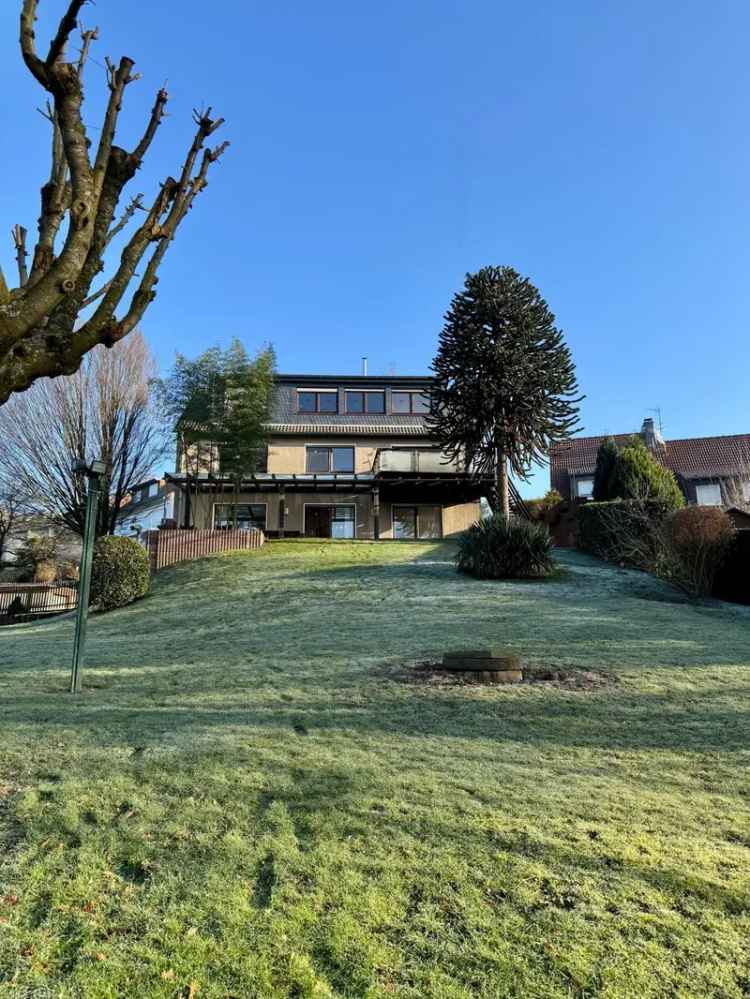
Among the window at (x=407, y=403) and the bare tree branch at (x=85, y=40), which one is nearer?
the bare tree branch at (x=85, y=40)

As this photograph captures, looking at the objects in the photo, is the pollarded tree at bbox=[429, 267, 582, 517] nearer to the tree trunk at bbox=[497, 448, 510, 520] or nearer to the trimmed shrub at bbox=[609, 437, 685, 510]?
the tree trunk at bbox=[497, 448, 510, 520]

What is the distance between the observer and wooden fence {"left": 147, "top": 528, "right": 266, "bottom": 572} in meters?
21.0

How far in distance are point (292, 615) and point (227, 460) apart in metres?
14.4

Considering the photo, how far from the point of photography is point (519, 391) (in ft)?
66.5

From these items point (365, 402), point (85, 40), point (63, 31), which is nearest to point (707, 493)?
point (365, 402)

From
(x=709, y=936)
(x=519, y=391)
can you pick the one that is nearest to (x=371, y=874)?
(x=709, y=936)

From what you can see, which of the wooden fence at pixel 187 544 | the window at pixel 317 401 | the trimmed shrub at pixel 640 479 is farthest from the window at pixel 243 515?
the trimmed shrub at pixel 640 479

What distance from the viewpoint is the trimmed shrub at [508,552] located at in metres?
15.7

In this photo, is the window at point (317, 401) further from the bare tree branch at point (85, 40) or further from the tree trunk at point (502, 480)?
the bare tree branch at point (85, 40)

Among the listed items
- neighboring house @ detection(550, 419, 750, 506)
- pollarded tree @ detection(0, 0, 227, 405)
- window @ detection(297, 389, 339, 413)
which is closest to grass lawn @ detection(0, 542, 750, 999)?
pollarded tree @ detection(0, 0, 227, 405)

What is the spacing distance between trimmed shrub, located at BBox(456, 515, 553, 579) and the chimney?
26.7 meters

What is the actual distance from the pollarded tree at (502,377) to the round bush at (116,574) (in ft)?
34.5

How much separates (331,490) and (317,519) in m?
1.55

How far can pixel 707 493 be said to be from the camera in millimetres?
35750
